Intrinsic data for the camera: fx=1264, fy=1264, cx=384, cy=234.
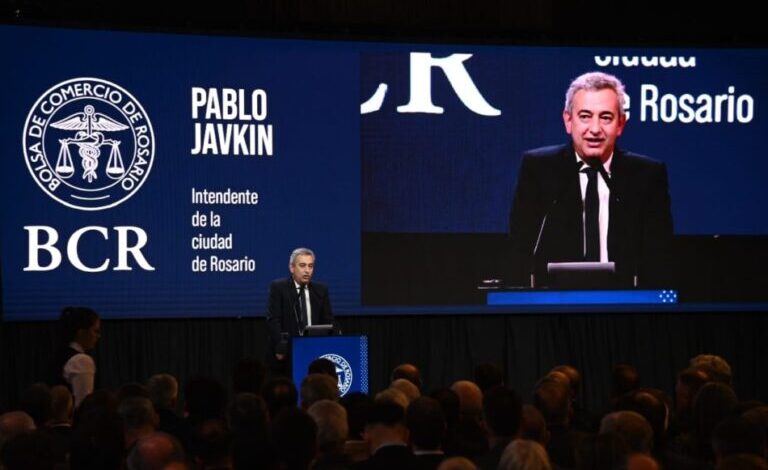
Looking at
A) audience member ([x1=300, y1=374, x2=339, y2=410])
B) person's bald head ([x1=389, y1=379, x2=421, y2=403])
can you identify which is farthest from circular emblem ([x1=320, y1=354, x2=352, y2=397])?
audience member ([x1=300, y1=374, x2=339, y2=410])

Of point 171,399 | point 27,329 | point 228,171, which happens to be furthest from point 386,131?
point 171,399

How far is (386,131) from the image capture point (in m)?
9.67

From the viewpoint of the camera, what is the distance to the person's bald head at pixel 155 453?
12.5 feet

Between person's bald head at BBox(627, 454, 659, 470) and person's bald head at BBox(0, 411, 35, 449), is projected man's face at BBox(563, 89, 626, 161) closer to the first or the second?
person's bald head at BBox(0, 411, 35, 449)

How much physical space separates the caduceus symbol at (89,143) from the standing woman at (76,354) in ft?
8.36

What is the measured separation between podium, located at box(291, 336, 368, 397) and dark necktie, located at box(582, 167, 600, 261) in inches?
119

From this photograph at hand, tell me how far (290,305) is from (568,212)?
2.53 meters

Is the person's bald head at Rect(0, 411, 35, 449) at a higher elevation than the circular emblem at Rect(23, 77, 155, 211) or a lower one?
lower

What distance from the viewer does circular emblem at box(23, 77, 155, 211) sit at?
9000 millimetres

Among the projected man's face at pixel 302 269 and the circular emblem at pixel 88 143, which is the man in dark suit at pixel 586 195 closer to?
the projected man's face at pixel 302 269

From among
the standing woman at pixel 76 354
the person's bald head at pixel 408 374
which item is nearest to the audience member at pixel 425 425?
the person's bald head at pixel 408 374

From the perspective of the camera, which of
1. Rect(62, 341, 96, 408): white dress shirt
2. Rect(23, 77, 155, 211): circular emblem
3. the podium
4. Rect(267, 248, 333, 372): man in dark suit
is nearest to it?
Rect(62, 341, 96, 408): white dress shirt

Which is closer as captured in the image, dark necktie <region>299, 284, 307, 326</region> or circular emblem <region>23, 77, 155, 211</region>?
dark necktie <region>299, 284, 307, 326</region>

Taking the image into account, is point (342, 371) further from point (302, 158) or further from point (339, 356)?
point (302, 158)
